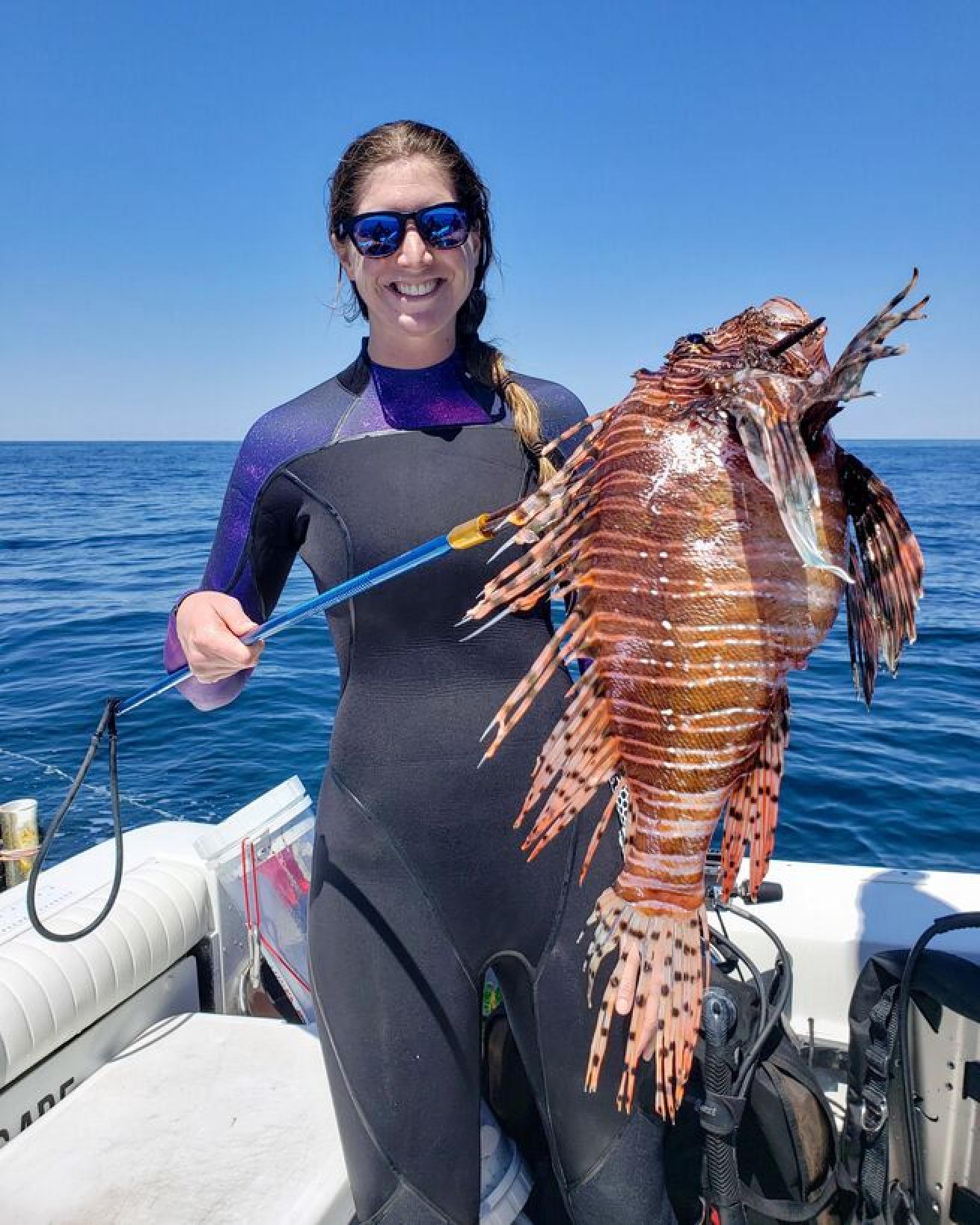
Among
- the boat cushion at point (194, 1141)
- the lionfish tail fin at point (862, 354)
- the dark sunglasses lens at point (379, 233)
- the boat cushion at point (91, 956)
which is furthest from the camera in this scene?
the boat cushion at point (91, 956)

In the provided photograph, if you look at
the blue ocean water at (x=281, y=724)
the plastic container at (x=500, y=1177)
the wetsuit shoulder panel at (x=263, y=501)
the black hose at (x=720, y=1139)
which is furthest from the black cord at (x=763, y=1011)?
the wetsuit shoulder panel at (x=263, y=501)

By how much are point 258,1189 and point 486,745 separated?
161 centimetres

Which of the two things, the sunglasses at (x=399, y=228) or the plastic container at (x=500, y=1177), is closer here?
the sunglasses at (x=399, y=228)

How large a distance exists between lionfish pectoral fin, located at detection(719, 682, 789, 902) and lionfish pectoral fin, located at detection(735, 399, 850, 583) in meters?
0.38

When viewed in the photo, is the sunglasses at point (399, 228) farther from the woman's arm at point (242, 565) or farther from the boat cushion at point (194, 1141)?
the boat cushion at point (194, 1141)

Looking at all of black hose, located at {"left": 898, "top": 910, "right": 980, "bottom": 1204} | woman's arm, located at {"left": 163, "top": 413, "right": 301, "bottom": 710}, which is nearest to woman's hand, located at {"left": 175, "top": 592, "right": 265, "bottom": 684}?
woman's arm, located at {"left": 163, "top": 413, "right": 301, "bottom": 710}

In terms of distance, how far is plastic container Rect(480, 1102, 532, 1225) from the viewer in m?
2.79

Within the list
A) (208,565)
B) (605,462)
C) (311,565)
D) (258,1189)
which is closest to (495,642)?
(311,565)

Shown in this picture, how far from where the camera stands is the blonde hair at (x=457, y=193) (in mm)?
2766

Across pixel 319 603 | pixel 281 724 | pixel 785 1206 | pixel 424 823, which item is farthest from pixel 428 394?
pixel 281 724

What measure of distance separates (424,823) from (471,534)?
1.15m

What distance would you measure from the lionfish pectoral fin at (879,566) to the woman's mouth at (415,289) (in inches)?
65.2

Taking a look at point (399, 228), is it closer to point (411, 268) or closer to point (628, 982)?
point (411, 268)

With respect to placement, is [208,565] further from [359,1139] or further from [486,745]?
[359,1139]
